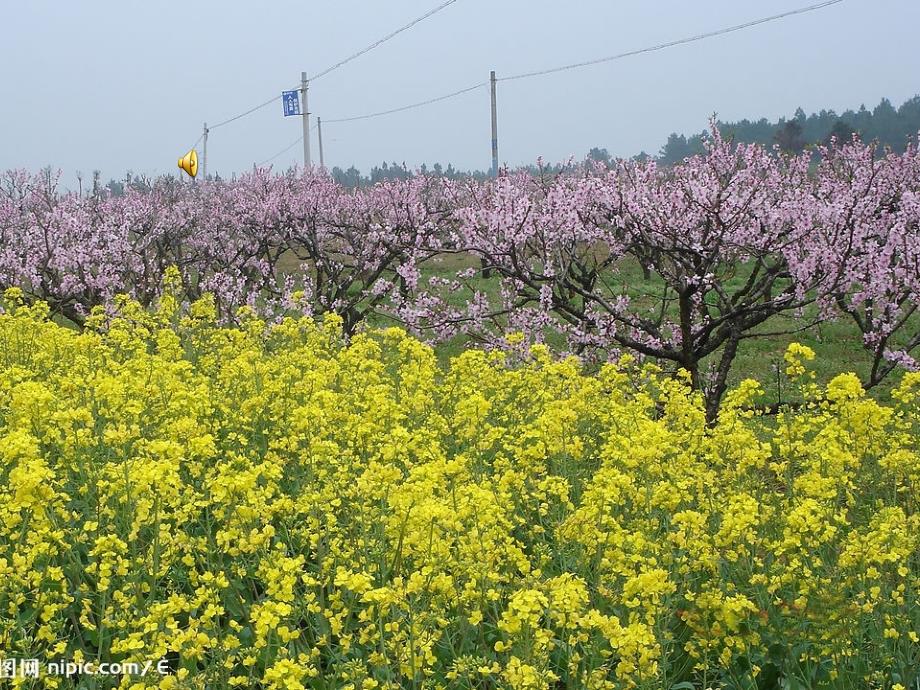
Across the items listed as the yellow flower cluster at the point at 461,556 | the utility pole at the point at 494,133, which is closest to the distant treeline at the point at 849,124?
the utility pole at the point at 494,133

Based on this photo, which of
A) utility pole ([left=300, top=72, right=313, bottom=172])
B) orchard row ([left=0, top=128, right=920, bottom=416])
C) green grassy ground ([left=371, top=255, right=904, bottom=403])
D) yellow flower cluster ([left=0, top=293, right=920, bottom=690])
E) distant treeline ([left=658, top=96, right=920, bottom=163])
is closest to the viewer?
yellow flower cluster ([left=0, top=293, right=920, bottom=690])

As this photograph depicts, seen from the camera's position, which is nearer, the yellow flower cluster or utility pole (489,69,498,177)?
the yellow flower cluster

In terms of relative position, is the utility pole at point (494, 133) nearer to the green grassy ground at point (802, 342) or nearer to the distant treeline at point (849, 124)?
the green grassy ground at point (802, 342)

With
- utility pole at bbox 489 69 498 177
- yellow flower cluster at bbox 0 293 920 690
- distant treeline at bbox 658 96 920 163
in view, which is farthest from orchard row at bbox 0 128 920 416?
distant treeline at bbox 658 96 920 163

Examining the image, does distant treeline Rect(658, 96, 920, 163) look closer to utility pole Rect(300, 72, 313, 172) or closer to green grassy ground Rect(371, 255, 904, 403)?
utility pole Rect(300, 72, 313, 172)

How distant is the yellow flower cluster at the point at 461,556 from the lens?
317 cm

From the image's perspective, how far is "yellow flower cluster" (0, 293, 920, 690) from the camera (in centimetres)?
317

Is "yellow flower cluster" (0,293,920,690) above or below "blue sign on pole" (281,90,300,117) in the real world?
below

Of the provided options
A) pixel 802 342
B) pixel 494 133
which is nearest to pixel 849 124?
pixel 494 133

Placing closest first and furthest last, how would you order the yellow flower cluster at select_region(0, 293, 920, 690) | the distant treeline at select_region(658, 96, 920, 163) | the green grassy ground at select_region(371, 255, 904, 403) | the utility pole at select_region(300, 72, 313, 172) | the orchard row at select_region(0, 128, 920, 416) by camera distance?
the yellow flower cluster at select_region(0, 293, 920, 690) < the orchard row at select_region(0, 128, 920, 416) < the green grassy ground at select_region(371, 255, 904, 403) < the utility pole at select_region(300, 72, 313, 172) < the distant treeline at select_region(658, 96, 920, 163)

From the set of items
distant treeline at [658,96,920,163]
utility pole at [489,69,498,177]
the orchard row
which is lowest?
the orchard row

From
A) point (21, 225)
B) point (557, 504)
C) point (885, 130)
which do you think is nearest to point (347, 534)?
point (557, 504)

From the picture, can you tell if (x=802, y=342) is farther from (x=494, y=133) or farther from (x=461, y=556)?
(x=494, y=133)

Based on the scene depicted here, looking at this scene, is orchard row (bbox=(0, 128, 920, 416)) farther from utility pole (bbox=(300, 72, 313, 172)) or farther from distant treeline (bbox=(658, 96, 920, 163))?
distant treeline (bbox=(658, 96, 920, 163))
